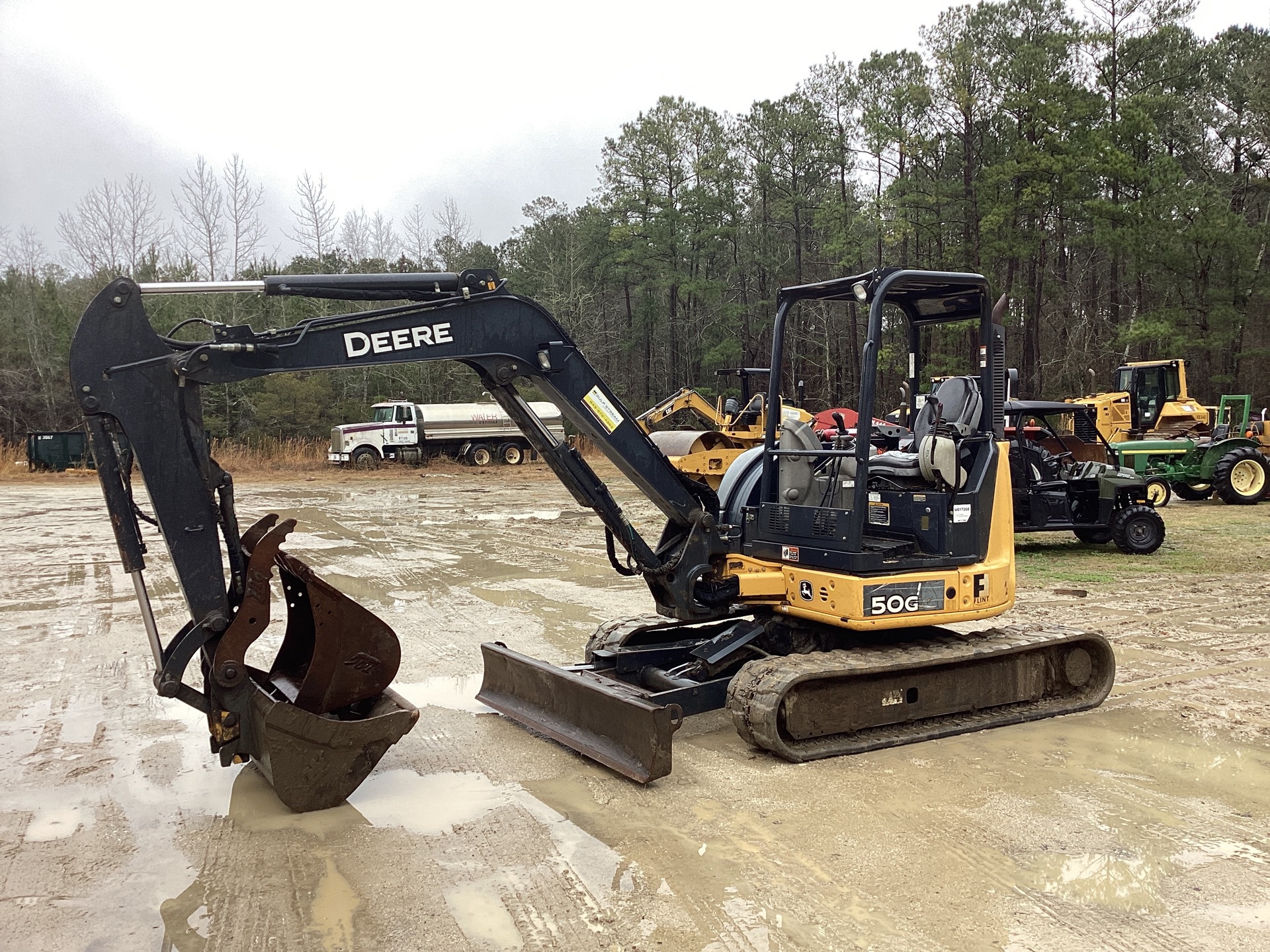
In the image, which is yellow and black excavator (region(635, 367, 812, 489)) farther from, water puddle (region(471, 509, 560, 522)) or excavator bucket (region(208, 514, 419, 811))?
excavator bucket (region(208, 514, 419, 811))

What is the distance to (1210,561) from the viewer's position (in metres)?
12.7

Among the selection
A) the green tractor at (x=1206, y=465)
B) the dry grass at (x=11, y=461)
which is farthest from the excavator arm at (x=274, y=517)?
the dry grass at (x=11, y=461)

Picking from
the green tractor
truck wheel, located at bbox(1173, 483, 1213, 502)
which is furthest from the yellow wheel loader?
truck wheel, located at bbox(1173, 483, 1213, 502)

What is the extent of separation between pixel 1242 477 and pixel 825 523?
A: 17.6m

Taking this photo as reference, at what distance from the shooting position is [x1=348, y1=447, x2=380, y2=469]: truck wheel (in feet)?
106

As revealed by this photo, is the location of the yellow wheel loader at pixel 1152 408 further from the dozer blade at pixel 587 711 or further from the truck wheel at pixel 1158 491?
the dozer blade at pixel 587 711

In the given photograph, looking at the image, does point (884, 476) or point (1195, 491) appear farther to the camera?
point (1195, 491)

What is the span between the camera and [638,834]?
446 cm

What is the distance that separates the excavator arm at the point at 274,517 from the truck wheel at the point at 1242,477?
17.9 m

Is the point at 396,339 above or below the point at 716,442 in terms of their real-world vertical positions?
above

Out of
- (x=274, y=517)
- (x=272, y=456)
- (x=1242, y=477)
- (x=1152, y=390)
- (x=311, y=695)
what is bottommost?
(x=311, y=695)

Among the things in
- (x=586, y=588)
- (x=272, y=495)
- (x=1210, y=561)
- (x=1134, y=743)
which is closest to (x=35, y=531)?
(x=272, y=495)

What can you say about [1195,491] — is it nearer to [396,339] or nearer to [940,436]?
[940,436]

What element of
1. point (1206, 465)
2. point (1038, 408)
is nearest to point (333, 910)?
point (1038, 408)
